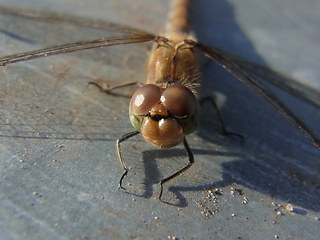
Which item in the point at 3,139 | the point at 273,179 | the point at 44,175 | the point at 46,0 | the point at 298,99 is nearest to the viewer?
the point at 44,175

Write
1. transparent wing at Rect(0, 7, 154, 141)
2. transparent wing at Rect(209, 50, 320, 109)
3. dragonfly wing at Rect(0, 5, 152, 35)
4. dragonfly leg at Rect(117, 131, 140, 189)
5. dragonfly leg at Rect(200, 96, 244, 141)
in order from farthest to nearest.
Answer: dragonfly wing at Rect(0, 5, 152, 35) < transparent wing at Rect(209, 50, 320, 109) < dragonfly leg at Rect(200, 96, 244, 141) < transparent wing at Rect(0, 7, 154, 141) < dragonfly leg at Rect(117, 131, 140, 189)

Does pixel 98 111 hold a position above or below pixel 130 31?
below

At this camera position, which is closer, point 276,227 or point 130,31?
point 276,227

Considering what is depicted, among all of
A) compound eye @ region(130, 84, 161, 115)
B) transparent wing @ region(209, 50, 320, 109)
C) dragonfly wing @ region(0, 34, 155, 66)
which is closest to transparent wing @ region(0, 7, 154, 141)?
dragonfly wing @ region(0, 34, 155, 66)

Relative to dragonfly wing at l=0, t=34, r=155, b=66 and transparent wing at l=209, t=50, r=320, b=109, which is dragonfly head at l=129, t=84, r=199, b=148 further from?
transparent wing at l=209, t=50, r=320, b=109

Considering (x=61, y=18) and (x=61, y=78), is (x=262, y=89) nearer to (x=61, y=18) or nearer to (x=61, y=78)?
(x=61, y=78)

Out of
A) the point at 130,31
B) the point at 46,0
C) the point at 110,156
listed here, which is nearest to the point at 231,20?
the point at 130,31

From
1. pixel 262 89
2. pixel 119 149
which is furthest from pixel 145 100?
pixel 262 89

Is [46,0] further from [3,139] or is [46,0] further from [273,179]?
[273,179]

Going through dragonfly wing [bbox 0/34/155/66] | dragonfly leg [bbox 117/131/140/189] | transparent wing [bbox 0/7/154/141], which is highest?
dragonfly wing [bbox 0/34/155/66]

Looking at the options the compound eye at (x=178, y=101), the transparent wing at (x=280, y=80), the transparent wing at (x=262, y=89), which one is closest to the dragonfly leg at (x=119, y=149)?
the compound eye at (x=178, y=101)
